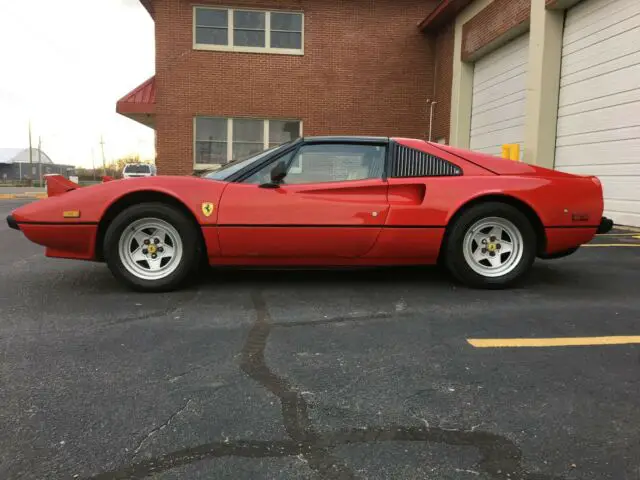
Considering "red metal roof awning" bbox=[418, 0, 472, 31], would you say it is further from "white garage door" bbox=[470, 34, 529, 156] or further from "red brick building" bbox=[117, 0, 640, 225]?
"white garage door" bbox=[470, 34, 529, 156]

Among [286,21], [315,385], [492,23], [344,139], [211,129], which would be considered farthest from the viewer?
[211,129]

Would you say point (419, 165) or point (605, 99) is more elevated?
point (605, 99)

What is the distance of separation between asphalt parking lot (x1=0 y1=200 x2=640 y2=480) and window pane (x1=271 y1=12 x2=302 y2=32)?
517 inches

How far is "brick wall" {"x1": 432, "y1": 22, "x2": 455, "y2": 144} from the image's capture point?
15.0 metres

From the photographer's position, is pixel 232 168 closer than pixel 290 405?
No

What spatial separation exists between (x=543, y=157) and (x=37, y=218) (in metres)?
9.39

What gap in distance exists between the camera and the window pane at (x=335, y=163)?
4.33m

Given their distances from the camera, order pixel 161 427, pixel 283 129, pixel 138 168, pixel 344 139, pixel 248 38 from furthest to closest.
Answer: pixel 138 168
pixel 283 129
pixel 248 38
pixel 344 139
pixel 161 427

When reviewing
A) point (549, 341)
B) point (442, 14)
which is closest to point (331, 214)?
point (549, 341)

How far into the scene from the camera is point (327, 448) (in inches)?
75.5

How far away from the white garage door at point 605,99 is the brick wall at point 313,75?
6.60 m

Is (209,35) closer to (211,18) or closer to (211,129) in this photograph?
(211,18)

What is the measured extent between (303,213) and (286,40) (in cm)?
1290

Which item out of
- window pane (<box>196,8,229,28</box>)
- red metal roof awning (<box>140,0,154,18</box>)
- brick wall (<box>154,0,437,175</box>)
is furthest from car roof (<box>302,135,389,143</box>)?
red metal roof awning (<box>140,0,154,18</box>)
